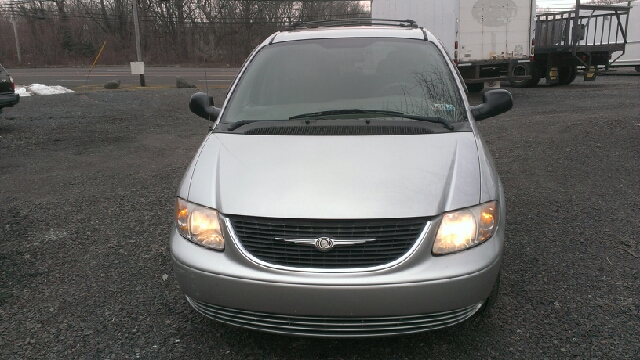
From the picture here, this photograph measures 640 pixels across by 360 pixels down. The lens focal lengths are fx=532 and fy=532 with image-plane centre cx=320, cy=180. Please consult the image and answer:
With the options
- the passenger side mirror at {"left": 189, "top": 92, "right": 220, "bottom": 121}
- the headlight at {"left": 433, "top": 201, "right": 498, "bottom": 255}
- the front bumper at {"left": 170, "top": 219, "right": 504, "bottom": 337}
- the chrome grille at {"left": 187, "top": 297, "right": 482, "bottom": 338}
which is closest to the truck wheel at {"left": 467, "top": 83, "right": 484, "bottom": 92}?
the passenger side mirror at {"left": 189, "top": 92, "right": 220, "bottom": 121}

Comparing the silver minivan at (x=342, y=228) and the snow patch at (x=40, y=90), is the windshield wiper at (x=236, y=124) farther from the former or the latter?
the snow patch at (x=40, y=90)

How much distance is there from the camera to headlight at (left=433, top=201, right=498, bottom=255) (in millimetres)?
2594

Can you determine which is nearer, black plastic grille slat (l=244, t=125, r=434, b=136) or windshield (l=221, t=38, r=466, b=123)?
black plastic grille slat (l=244, t=125, r=434, b=136)

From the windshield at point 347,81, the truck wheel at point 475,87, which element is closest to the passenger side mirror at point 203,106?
the windshield at point 347,81

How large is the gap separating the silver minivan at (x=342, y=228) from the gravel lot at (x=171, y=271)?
1.27 feet

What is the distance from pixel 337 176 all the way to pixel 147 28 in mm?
50223

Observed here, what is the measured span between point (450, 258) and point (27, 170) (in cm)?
683

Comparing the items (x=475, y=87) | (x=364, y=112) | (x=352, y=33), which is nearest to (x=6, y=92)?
(x=352, y=33)

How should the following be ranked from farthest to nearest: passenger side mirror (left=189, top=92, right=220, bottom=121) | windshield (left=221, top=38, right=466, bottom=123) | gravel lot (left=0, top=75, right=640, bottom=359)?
passenger side mirror (left=189, top=92, right=220, bottom=121), windshield (left=221, top=38, right=466, bottom=123), gravel lot (left=0, top=75, right=640, bottom=359)

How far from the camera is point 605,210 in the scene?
5195 millimetres

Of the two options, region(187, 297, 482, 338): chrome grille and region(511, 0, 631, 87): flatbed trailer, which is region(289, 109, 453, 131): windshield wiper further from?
region(511, 0, 631, 87): flatbed trailer

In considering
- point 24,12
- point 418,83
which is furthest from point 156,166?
point 24,12

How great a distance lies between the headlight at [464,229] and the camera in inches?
102

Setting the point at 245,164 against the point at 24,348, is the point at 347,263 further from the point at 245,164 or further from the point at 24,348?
the point at 24,348
